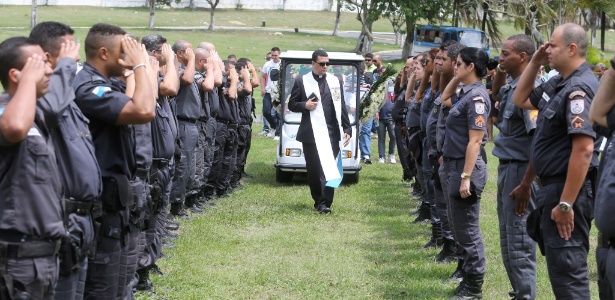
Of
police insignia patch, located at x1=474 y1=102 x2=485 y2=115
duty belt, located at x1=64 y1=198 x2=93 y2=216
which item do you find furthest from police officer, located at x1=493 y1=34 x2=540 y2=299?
duty belt, located at x1=64 y1=198 x2=93 y2=216

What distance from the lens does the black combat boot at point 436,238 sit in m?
11.0

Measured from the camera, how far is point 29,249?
461 centimetres

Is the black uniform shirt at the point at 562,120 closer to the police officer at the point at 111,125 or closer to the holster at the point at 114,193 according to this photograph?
the police officer at the point at 111,125

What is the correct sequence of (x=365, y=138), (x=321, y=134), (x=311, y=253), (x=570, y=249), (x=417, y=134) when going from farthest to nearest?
(x=365, y=138), (x=321, y=134), (x=417, y=134), (x=311, y=253), (x=570, y=249)

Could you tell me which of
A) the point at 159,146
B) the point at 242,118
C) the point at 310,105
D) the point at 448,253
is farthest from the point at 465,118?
the point at 242,118

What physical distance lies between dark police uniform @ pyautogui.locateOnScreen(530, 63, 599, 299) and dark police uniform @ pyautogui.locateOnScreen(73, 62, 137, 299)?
267 centimetres

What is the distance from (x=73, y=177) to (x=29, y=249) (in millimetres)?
688

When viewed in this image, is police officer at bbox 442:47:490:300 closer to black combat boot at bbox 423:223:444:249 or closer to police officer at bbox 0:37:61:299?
black combat boot at bbox 423:223:444:249

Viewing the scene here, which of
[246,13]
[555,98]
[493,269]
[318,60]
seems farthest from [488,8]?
[555,98]

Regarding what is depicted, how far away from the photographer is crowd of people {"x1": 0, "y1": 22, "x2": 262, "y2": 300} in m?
4.57

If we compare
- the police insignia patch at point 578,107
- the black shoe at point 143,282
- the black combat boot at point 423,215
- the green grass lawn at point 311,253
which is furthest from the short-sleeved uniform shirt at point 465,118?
the black combat boot at point 423,215

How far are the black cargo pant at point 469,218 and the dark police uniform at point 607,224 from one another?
3.23 meters

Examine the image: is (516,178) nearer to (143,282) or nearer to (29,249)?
(143,282)

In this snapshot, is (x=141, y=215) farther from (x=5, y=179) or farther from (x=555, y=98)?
(x=555, y=98)
